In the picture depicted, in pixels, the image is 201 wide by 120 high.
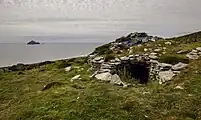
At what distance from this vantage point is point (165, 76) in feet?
85.8

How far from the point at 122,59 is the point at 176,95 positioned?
497 inches

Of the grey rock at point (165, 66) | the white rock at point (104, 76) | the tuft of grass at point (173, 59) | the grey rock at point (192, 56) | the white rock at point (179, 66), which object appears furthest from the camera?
the grey rock at point (192, 56)

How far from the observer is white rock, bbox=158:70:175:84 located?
83.9ft

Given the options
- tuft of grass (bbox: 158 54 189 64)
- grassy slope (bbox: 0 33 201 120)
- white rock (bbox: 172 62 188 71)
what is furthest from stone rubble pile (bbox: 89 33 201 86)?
grassy slope (bbox: 0 33 201 120)

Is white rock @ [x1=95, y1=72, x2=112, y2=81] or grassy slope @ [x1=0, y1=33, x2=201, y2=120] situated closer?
grassy slope @ [x1=0, y1=33, x2=201, y2=120]

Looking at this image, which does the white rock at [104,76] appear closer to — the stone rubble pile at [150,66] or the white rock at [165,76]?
the stone rubble pile at [150,66]

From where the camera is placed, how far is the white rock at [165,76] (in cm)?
2558

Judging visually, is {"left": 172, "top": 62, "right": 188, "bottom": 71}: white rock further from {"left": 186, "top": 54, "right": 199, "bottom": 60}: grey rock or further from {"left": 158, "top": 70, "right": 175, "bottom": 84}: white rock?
{"left": 186, "top": 54, "right": 199, "bottom": 60}: grey rock

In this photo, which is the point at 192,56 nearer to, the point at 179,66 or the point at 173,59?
the point at 173,59

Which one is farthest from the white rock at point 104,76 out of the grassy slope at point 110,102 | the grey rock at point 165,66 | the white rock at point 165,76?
the grey rock at point 165,66

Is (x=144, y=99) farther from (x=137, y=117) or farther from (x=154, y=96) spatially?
(x=137, y=117)

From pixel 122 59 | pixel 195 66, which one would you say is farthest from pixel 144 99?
pixel 122 59

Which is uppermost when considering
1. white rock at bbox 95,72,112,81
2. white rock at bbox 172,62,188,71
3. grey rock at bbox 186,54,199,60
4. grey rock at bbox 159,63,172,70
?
grey rock at bbox 186,54,199,60

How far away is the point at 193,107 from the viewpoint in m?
18.4
